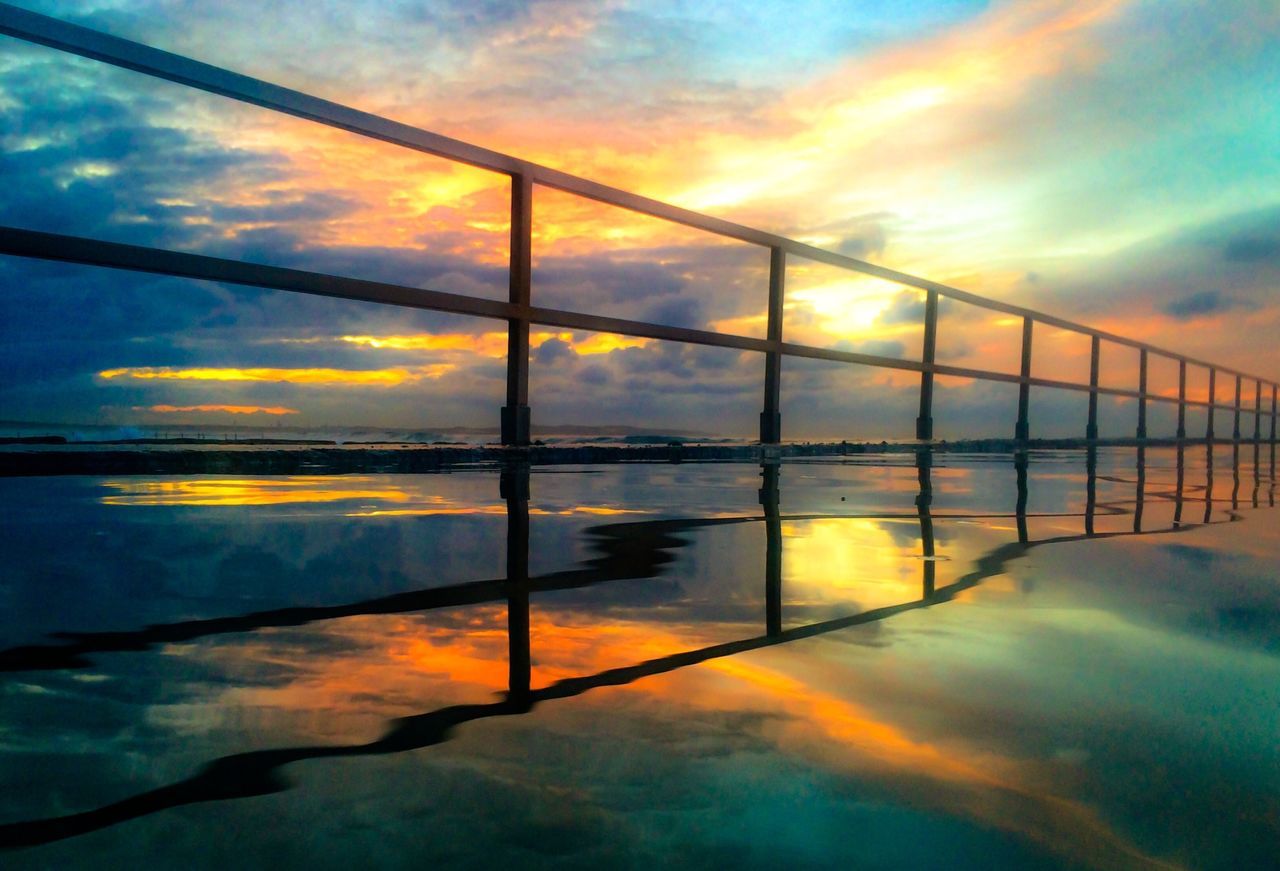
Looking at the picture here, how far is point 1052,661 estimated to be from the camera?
1.15 meters

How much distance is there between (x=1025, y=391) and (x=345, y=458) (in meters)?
8.41

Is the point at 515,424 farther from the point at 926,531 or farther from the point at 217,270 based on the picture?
the point at 926,531

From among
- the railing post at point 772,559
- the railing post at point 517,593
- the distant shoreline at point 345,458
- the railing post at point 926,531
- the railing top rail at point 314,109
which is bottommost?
the railing post at point 926,531

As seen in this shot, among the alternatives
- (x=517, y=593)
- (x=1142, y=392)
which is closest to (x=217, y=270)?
(x=517, y=593)

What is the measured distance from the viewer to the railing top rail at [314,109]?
116 inches

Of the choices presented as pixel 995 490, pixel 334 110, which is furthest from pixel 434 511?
pixel 995 490

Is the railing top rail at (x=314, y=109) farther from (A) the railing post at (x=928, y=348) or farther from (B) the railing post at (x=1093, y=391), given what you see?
(B) the railing post at (x=1093, y=391)

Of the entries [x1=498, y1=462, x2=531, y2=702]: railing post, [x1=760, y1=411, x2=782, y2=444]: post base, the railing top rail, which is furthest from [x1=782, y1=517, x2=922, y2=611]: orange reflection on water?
[x1=760, y1=411, x2=782, y2=444]: post base

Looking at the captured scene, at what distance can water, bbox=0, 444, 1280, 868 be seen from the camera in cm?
66

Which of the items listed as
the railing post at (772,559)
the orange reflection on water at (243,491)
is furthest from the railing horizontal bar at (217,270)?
the railing post at (772,559)

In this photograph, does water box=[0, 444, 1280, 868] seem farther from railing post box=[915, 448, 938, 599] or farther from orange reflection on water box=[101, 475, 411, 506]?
orange reflection on water box=[101, 475, 411, 506]

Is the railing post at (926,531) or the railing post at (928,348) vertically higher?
the railing post at (928,348)

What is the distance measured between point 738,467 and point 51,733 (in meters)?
4.55

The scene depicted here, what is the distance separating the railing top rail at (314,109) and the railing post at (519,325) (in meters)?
0.16
